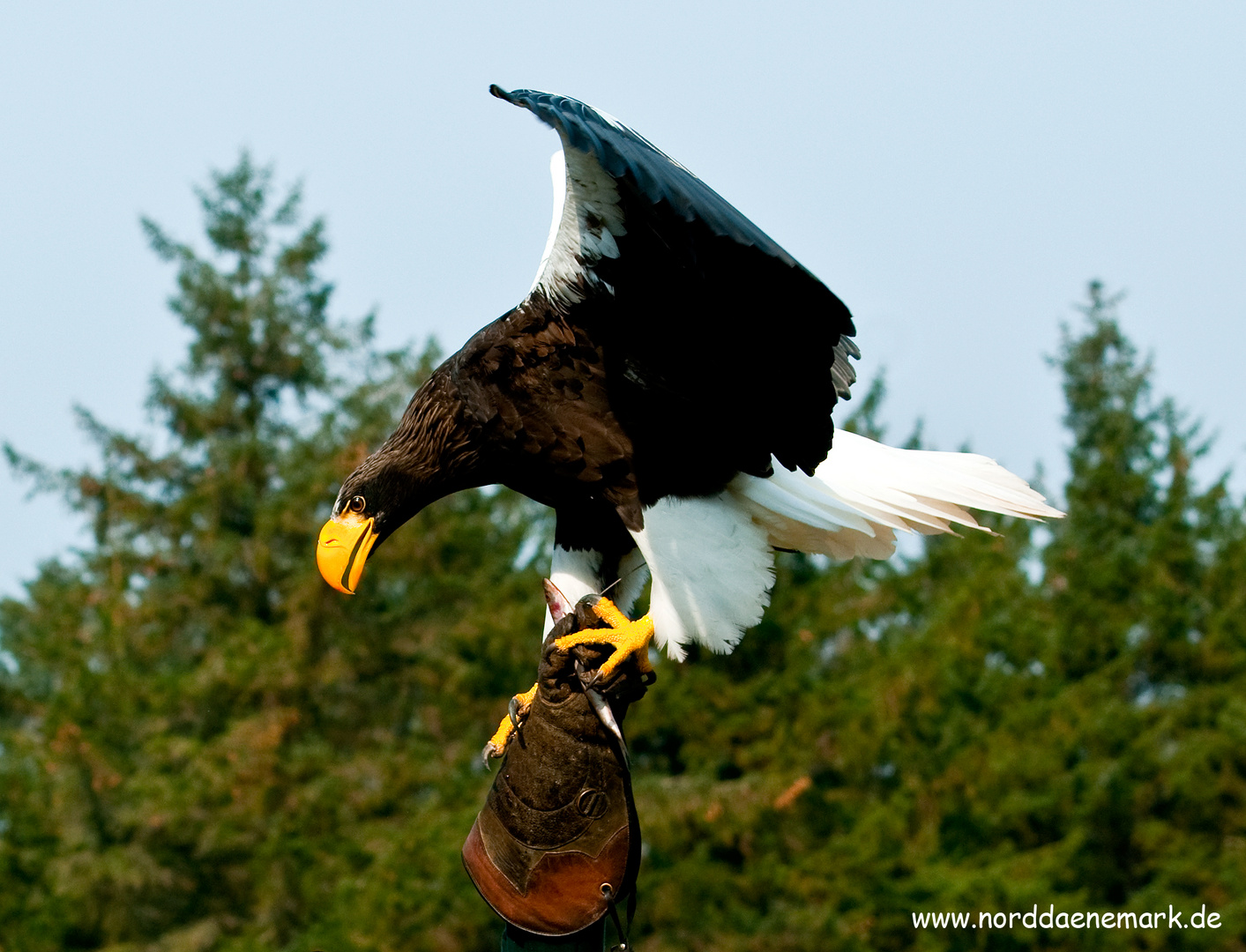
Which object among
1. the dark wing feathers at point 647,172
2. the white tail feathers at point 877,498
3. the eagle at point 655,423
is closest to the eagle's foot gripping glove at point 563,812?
the eagle at point 655,423

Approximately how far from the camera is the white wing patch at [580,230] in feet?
9.48

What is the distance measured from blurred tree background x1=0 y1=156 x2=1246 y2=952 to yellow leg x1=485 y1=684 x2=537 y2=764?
7561 mm

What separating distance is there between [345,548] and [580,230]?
95cm

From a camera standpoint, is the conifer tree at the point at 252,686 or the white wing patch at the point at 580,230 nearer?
the white wing patch at the point at 580,230

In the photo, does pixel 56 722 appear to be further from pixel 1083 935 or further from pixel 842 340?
pixel 842 340

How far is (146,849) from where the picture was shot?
13414 mm

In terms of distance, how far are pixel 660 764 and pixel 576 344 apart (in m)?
8.86

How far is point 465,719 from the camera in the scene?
1316 cm

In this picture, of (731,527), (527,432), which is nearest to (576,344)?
(527,432)

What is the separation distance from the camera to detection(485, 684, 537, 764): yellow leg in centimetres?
316

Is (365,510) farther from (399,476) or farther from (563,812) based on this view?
(563,812)

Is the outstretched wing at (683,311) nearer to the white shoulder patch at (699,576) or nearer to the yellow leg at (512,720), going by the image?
the white shoulder patch at (699,576)

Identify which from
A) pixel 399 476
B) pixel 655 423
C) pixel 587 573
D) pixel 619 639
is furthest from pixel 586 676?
pixel 399 476

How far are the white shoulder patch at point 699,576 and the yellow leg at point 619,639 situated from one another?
2.3 inches
